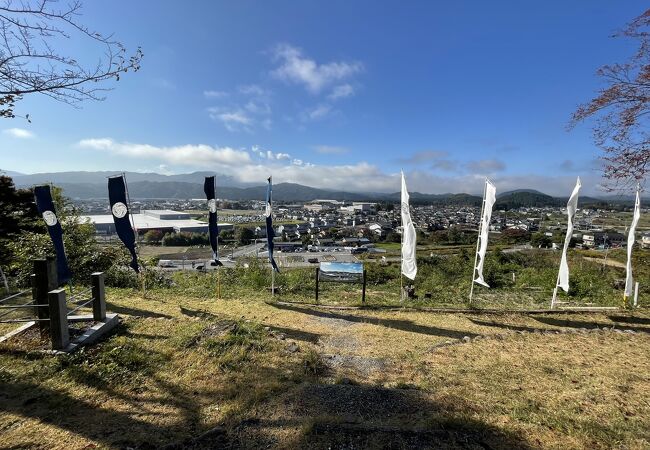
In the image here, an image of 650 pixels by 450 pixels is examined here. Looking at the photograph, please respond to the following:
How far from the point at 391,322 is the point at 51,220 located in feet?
28.8

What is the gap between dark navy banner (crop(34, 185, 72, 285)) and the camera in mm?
7402

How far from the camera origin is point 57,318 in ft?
15.3

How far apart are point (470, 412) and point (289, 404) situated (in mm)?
2042

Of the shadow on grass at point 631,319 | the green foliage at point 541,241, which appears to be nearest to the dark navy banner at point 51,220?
the shadow on grass at point 631,319

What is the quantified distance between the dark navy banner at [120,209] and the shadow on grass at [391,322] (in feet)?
14.2

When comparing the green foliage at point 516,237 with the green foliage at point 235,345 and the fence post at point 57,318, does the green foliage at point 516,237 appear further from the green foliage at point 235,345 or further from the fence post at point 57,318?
the fence post at point 57,318

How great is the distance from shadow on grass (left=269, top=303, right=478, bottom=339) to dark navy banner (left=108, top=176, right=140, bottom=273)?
4.33 metres

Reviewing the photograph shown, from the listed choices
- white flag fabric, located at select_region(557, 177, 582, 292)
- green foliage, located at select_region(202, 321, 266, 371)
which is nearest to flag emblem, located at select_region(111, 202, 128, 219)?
green foliage, located at select_region(202, 321, 266, 371)

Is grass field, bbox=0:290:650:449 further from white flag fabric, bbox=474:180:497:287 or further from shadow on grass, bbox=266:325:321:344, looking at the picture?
white flag fabric, bbox=474:180:497:287

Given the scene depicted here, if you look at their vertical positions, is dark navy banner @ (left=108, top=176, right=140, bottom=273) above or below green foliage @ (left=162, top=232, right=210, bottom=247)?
above

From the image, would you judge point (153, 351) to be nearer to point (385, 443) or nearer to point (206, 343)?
point (206, 343)

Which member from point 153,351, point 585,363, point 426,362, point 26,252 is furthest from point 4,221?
point 585,363

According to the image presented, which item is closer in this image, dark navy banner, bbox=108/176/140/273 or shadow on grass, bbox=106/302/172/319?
shadow on grass, bbox=106/302/172/319

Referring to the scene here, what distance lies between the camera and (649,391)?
4.06m
